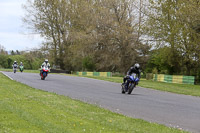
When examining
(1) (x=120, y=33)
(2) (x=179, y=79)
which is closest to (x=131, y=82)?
(2) (x=179, y=79)

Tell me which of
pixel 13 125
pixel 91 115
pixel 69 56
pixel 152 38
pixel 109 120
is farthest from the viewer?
pixel 69 56

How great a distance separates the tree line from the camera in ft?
132

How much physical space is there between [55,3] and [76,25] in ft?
16.6

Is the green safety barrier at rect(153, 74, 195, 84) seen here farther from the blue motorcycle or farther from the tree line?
the blue motorcycle

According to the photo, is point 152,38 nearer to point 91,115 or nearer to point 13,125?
point 91,115

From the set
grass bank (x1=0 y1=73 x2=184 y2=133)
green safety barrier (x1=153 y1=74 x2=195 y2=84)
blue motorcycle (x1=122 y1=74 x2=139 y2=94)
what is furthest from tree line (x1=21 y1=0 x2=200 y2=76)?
grass bank (x1=0 y1=73 x2=184 y2=133)

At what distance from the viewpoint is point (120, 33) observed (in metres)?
52.8

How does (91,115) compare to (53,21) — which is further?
(53,21)

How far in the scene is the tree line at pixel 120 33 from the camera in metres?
40.2

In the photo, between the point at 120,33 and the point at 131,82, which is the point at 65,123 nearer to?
the point at 131,82

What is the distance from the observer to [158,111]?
41.0 ft

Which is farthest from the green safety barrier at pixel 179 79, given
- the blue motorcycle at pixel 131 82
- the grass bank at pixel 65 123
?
the grass bank at pixel 65 123

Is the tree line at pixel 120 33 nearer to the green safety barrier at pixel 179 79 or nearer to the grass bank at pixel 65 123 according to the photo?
the green safety barrier at pixel 179 79

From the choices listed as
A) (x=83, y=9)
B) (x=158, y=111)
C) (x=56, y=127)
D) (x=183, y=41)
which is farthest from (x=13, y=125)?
(x=83, y=9)
